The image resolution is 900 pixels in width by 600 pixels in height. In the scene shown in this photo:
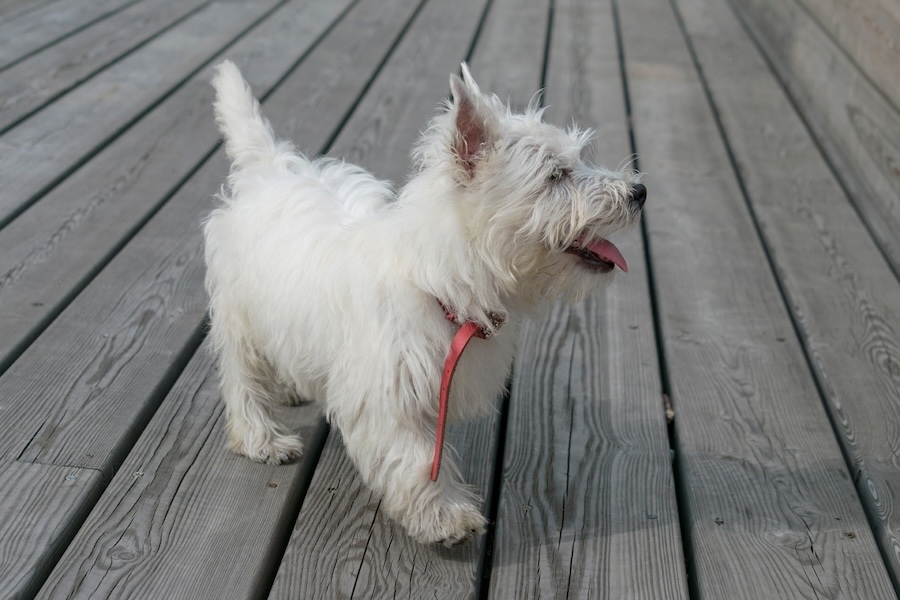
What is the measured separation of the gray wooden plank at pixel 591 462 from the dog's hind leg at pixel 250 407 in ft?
1.72

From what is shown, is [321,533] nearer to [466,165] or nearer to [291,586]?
[291,586]

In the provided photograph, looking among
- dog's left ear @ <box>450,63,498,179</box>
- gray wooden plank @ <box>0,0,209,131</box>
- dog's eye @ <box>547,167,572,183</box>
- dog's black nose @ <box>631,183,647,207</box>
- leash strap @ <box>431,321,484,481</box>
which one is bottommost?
gray wooden plank @ <box>0,0,209,131</box>

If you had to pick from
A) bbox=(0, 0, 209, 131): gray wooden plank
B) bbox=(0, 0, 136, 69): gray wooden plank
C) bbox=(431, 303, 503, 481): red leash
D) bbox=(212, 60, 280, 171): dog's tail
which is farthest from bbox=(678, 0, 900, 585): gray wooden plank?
bbox=(0, 0, 136, 69): gray wooden plank

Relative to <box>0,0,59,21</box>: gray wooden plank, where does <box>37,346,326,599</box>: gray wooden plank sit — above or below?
above

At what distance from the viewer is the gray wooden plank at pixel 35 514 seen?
6.15 feet

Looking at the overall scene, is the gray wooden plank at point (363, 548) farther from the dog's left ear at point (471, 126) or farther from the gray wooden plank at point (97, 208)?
the gray wooden plank at point (97, 208)

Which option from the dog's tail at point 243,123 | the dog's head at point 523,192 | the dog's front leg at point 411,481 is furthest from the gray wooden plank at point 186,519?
the dog's head at point 523,192

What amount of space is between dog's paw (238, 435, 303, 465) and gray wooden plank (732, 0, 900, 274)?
2169 millimetres

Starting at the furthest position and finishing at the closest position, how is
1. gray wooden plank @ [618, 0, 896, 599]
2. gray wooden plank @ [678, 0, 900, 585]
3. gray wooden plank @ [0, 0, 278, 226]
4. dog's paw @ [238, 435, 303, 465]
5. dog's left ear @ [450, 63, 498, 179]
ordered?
1. gray wooden plank @ [0, 0, 278, 226]
2. gray wooden plank @ [678, 0, 900, 585]
3. dog's paw @ [238, 435, 303, 465]
4. gray wooden plank @ [618, 0, 896, 599]
5. dog's left ear @ [450, 63, 498, 179]

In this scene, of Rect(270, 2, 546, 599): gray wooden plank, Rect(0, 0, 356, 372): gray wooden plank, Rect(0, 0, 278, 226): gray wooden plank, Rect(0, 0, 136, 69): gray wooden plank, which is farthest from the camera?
Rect(0, 0, 136, 69): gray wooden plank

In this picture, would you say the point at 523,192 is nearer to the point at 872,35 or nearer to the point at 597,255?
the point at 597,255

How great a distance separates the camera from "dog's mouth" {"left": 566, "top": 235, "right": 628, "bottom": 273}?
1954mm

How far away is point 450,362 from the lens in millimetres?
1934

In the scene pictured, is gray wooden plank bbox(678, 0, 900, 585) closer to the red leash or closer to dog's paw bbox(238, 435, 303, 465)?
the red leash
